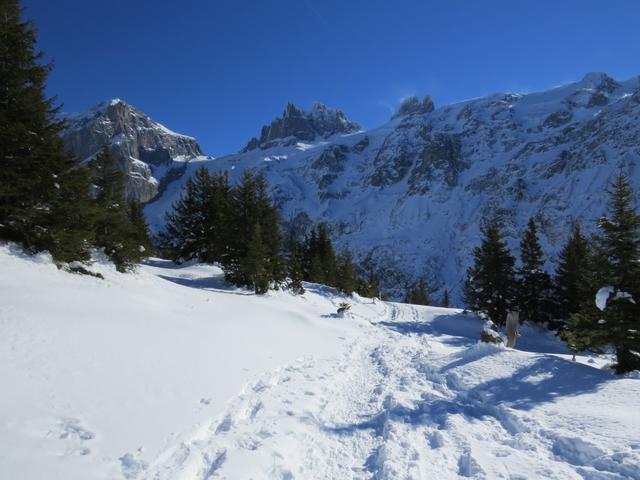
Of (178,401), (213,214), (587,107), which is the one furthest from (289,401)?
(587,107)

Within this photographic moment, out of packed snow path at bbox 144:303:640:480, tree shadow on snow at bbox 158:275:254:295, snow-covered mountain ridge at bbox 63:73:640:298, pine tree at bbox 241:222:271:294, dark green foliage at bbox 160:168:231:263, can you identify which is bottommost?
packed snow path at bbox 144:303:640:480

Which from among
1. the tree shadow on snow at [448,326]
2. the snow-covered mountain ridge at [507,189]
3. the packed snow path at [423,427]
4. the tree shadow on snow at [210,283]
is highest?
the snow-covered mountain ridge at [507,189]

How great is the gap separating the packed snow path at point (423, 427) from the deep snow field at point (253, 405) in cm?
3

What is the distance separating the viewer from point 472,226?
5842 inches

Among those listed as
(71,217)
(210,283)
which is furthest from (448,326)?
(71,217)

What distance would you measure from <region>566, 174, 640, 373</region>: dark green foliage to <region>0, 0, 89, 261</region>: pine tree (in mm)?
Result: 17688

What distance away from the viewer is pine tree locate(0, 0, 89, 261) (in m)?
12.0

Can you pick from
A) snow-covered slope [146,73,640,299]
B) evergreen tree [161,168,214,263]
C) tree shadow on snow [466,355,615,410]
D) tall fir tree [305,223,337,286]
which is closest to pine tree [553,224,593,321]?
tree shadow on snow [466,355,615,410]

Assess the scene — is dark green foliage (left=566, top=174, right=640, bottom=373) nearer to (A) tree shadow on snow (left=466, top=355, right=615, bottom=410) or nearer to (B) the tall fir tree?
(A) tree shadow on snow (left=466, top=355, right=615, bottom=410)

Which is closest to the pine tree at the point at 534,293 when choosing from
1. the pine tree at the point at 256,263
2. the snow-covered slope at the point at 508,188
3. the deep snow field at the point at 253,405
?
the pine tree at the point at 256,263

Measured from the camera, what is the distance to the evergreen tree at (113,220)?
17.4 meters

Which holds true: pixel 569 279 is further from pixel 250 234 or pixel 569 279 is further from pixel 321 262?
pixel 321 262

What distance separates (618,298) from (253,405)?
11832 mm

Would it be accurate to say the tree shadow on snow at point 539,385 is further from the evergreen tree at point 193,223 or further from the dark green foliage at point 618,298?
the evergreen tree at point 193,223
